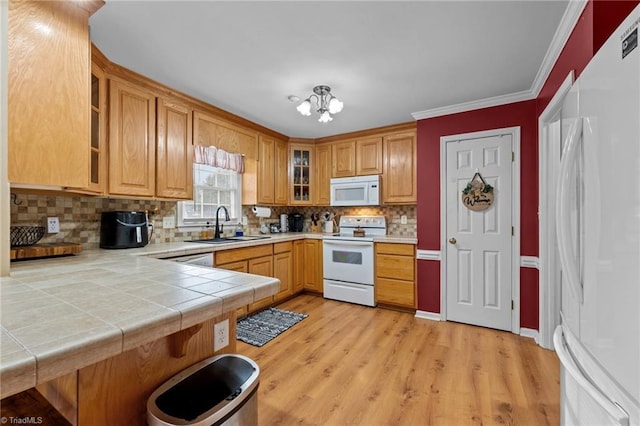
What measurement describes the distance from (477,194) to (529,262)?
31.2 inches

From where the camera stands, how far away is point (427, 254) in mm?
3205

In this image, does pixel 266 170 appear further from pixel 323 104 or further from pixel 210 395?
pixel 210 395

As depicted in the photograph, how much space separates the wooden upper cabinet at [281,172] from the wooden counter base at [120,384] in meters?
3.11

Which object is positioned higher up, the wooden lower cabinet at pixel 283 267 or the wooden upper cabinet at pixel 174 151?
the wooden upper cabinet at pixel 174 151

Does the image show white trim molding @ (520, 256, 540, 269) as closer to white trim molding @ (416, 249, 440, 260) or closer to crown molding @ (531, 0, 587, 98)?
white trim molding @ (416, 249, 440, 260)

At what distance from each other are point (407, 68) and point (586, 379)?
2.13 metres

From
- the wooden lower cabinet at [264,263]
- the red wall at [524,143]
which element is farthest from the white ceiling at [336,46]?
the wooden lower cabinet at [264,263]

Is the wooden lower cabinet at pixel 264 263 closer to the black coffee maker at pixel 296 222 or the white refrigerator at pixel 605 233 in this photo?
the black coffee maker at pixel 296 222

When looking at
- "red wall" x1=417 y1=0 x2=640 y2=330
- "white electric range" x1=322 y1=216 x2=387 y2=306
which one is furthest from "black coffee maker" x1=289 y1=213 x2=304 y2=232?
"red wall" x1=417 y1=0 x2=640 y2=330

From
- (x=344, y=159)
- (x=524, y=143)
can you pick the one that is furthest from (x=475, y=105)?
(x=344, y=159)

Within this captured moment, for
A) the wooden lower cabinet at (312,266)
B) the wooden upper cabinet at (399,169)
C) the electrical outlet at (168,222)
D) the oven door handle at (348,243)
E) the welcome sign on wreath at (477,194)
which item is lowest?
the wooden lower cabinet at (312,266)

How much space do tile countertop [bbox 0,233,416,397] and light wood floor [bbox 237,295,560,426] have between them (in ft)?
3.49

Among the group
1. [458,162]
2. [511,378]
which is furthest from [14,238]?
[458,162]

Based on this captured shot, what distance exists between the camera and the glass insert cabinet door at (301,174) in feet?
14.1
